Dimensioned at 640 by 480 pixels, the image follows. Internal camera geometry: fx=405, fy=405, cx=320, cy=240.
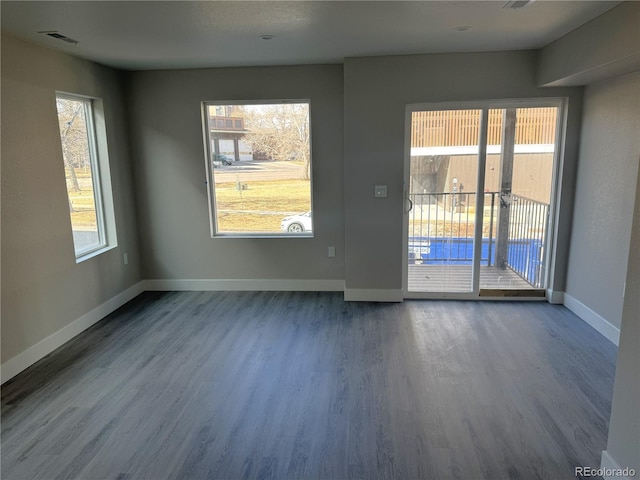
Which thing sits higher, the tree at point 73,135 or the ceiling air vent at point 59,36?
the ceiling air vent at point 59,36

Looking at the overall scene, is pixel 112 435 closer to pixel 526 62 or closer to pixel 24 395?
pixel 24 395

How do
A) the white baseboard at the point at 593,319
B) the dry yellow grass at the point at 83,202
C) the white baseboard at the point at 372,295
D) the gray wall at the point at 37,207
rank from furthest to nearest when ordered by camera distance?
the white baseboard at the point at 372,295, the dry yellow grass at the point at 83,202, the white baseboard at the point at 593,319, the gray wall at the point at 37,207

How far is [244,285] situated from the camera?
15.8ft

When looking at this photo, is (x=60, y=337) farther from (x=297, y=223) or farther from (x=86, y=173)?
(x=297, y=223)

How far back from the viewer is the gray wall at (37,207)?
2.95 m

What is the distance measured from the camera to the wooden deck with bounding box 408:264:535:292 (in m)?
4.39

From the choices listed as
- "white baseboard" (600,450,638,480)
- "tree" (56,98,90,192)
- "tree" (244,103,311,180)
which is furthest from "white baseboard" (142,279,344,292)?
"white baseboard" (600,450,638,480)

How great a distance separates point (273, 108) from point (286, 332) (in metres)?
2.45

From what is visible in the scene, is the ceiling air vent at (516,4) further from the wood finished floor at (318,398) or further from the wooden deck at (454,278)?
the wooden deck at (454,278)

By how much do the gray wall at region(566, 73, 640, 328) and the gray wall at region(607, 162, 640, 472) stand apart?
1497 mm

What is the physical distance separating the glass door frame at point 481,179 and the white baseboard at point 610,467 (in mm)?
2438

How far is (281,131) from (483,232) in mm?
2453

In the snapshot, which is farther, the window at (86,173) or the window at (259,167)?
the window at (259,167)

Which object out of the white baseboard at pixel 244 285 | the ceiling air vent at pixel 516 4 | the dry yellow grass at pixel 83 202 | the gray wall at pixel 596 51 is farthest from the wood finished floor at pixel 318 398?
the ceiling air vent at pixel 516 4
